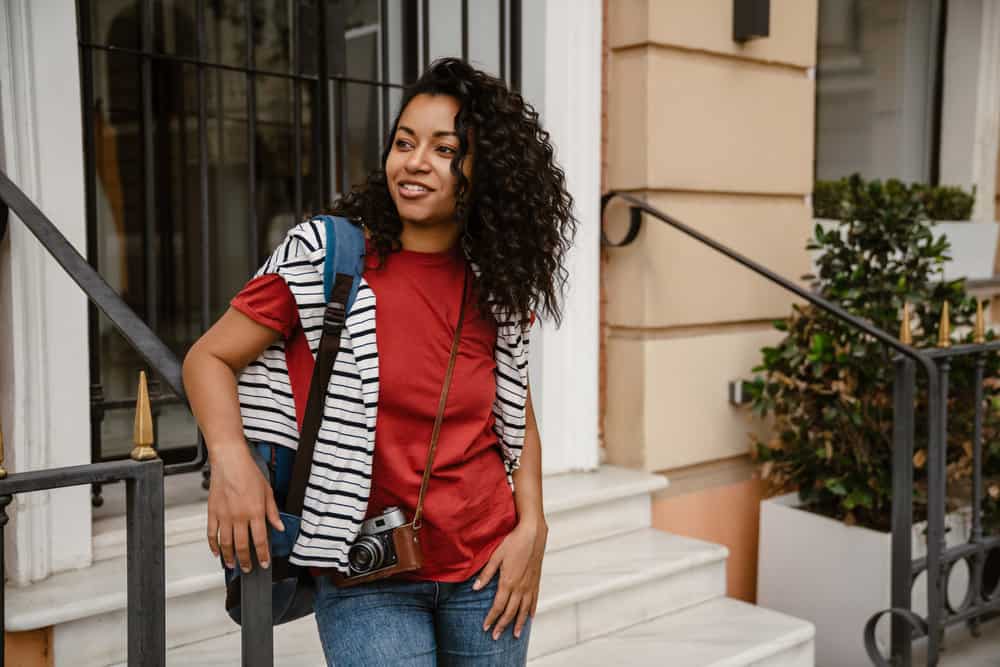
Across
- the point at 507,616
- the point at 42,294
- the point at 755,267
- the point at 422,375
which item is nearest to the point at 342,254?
the point at 422,375

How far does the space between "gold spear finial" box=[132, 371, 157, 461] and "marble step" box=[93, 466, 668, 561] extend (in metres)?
1.49

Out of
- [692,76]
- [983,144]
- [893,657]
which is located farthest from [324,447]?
[983,144]

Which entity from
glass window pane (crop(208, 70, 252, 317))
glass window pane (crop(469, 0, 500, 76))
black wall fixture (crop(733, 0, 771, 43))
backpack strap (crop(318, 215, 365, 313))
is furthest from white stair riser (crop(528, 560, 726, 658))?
glass window pane (crop(208, 70, 252, 317))

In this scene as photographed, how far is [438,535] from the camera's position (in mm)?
1759

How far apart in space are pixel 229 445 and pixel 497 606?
0.58 m

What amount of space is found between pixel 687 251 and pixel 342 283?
254 cm

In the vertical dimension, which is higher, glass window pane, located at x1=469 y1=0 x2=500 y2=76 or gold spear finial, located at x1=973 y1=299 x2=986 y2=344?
glass window pane, located at x1=469 y1=0 x2=500 y2=76

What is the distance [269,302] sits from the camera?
163cm

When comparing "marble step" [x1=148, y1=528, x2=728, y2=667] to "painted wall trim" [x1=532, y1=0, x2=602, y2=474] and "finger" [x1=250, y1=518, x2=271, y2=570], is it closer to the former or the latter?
"painted wall trim" [x1=532, y1=0, x2=602, y2=474]

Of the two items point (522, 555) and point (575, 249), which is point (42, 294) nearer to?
point (522, 555)

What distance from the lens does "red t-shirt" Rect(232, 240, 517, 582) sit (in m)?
1.72

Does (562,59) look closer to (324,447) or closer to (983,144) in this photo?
(324,447)

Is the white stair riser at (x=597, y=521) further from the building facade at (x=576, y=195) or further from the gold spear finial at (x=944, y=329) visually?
the gold spear finial at (x=944, y=329)

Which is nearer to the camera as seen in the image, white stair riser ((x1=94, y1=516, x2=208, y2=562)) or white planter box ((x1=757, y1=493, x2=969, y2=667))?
white stair riser ((x1=94, y1=516, x2=208, y2=562))
